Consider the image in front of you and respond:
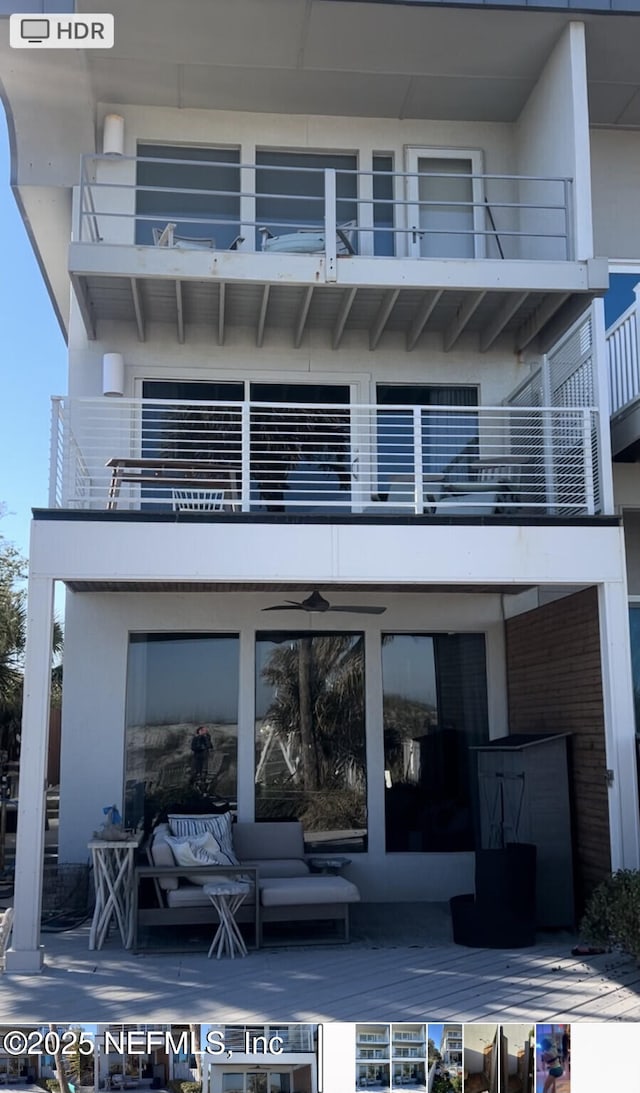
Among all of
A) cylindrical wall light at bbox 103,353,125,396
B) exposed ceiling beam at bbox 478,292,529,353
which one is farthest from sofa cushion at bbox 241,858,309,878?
exposed ceiling beam at bbox 478,292,529,353

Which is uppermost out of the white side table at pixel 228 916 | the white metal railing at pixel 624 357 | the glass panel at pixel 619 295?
the glass panel at pixel 619 295

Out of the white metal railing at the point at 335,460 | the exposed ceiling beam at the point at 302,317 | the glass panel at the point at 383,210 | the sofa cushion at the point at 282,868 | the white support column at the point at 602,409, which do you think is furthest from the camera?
the glass panel at the point at 383,210

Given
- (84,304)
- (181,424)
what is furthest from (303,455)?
(84,304)

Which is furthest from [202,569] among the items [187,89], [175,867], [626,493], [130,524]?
[187,89]

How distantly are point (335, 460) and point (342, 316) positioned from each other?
1.49 metres

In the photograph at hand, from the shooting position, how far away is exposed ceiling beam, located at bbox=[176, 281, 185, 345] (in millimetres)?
10059

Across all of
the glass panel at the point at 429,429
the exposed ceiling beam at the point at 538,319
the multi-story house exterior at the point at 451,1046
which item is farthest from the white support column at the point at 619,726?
the multi-story house exterior at the point at 451,1046

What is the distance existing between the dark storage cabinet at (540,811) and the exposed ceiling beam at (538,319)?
4.22 m

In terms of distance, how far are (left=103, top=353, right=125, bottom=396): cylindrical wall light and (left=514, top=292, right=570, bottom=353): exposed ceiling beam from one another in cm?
423

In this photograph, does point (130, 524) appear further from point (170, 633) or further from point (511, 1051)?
point (511, 1051)

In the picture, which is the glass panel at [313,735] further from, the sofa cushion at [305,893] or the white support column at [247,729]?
the sofa cushion at [305,893]

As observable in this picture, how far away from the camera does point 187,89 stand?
36.6 feet

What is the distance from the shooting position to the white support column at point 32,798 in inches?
300

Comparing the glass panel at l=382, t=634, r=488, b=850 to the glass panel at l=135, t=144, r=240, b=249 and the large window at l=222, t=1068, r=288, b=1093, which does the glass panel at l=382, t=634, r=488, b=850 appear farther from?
the large window at l=222, t=1068, r=288, b=1093
